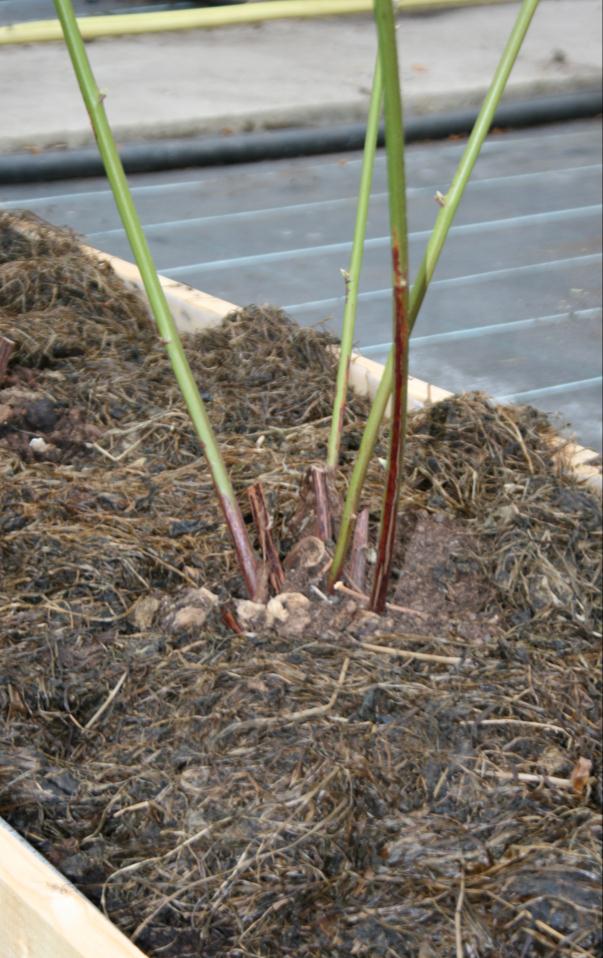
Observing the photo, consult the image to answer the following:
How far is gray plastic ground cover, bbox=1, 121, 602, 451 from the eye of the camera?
1898 millimetres

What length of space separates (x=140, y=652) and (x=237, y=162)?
175 cm

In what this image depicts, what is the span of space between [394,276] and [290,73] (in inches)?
85.3

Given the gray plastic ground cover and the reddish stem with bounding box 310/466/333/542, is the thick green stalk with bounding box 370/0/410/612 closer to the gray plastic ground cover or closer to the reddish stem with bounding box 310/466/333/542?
the reddish stem with bounding box 310/466/333/542

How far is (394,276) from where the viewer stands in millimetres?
886

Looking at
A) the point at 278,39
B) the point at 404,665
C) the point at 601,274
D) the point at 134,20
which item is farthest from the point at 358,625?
the point at 278,39

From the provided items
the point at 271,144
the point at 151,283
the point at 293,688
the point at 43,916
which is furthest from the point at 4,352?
the point at 271,144

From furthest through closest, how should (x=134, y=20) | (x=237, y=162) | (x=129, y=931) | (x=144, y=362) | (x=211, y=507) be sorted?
(x=237, y=162) → (x=144, y=362) → (x=211, y=507) → (x=134, y=20) → (x=129, y=931)

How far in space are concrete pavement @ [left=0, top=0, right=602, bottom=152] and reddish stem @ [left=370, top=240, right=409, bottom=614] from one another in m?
0.97

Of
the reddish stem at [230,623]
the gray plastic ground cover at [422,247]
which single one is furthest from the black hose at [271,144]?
the reddish stem at [230,623]

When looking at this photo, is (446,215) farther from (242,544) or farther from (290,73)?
(290,73)

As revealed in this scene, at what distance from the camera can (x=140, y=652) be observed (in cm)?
105

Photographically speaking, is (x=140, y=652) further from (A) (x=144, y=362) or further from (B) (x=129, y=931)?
(A) (x=144, y=362)

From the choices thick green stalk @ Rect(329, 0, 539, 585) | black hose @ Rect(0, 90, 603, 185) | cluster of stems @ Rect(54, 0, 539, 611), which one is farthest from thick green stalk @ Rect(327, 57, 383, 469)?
Result: black hose @ Rect(0, 90, 603, 185)

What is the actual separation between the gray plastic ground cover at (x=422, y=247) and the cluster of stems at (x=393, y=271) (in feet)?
2.38
